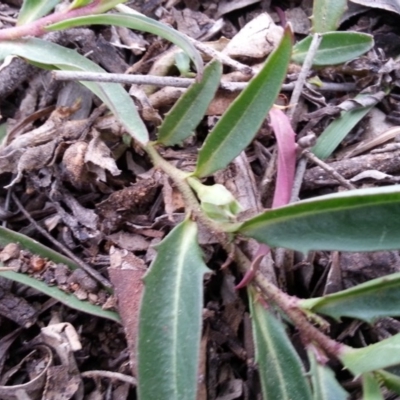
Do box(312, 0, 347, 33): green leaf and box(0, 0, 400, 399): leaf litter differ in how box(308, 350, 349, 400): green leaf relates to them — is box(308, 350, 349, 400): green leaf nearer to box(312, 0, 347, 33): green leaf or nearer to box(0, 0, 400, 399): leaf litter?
box(0, 0, 400, 399): leaf litter

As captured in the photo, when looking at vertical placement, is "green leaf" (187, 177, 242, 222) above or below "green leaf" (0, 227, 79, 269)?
above

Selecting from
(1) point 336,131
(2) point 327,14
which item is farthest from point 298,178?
(2) point 327,14

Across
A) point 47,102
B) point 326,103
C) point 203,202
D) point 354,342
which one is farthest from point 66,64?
point 354,342

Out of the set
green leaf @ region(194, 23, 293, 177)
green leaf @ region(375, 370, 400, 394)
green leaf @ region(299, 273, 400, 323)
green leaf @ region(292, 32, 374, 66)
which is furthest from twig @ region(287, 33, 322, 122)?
green leaf @ region(375, 370, 400, 394)

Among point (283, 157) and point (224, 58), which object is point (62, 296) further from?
point (224, 58)

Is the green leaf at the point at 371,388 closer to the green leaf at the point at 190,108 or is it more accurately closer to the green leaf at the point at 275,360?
the green leaf at the point at 275,360
